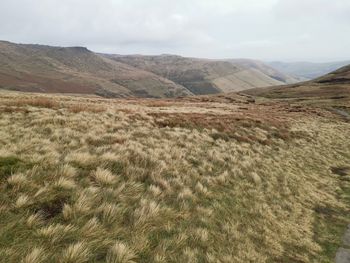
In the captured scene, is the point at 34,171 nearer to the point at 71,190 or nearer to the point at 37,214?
the point at 71,190

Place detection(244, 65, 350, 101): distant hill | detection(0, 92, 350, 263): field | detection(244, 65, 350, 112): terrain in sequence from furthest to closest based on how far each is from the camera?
detection(244, 65, 350, 101): distant hill
detection(244, 65, 350, 112): terrain
detection(0, 92, 350, 263): field

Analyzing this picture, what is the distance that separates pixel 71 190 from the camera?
8.50m

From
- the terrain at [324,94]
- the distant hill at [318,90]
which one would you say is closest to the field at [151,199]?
the terrain at [324,94]

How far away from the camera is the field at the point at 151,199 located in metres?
6.81

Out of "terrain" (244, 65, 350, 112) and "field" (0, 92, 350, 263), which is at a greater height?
"field" (0, 92, 350, 263)

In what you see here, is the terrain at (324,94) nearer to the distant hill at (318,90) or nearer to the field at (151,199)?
the distant hill at (318,90)

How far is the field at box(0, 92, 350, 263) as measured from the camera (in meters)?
6.81

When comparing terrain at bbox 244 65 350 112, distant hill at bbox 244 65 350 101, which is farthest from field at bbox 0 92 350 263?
distant hill at bbox 244 65 350 101

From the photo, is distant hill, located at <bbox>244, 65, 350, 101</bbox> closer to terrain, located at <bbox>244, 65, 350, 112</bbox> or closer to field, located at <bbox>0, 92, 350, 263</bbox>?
terrain, located at <bbox>244, 65, 350, 112</bbox>

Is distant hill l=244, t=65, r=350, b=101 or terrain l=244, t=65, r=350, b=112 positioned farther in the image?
distant hill l=244, t=65, r=350, b=101

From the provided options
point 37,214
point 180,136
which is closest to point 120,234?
point 37,214

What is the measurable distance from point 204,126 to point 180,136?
17.8ft

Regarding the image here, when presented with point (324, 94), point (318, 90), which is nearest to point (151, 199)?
point (324, 94)

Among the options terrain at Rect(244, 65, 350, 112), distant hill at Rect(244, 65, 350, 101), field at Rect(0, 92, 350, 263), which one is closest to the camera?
field at Rect(0, 92, 350, 263)
